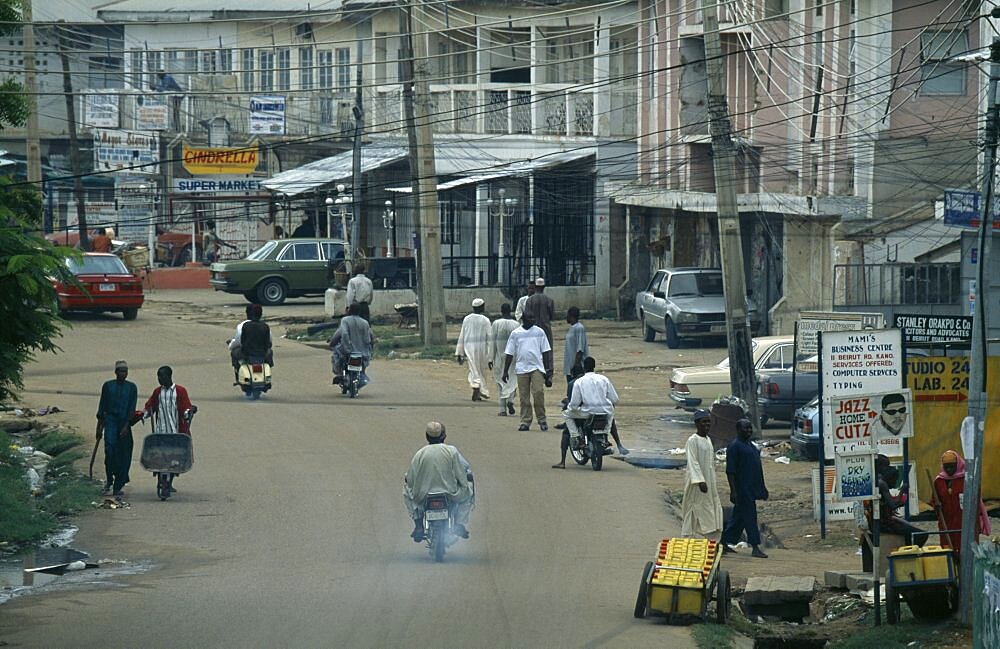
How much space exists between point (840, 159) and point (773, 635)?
18241 mm

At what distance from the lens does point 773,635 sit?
11.4 meters

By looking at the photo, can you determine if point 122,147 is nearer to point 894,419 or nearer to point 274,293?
point 274,293

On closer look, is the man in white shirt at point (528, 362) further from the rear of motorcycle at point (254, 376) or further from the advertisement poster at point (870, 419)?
the advertisement poster at point (870, 419)

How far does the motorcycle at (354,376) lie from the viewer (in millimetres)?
22484

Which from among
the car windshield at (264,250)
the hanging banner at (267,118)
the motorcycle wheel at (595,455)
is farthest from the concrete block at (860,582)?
the hanging banner at (267,118)

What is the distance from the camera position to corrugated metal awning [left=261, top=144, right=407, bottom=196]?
39.5 meters

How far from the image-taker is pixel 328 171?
136 feet

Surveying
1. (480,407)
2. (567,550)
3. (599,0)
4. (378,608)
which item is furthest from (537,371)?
(599,0)

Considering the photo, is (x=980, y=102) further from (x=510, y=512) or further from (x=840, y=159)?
(x=510, y=512)

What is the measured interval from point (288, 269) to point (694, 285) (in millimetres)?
11677

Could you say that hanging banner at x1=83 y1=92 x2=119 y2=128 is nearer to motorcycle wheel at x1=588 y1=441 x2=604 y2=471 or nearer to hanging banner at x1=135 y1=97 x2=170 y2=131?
hanging banner at x1=135 y1=97 x2=170 y2=131

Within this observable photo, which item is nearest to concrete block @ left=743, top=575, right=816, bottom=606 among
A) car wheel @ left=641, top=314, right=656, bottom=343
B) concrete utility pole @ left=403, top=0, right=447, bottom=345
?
concrete utility pole @ left=403, top=0, right=447, bottom=345

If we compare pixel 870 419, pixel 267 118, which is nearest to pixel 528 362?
pixel 870 419

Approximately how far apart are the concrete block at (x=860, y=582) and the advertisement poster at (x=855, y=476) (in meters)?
1.74
